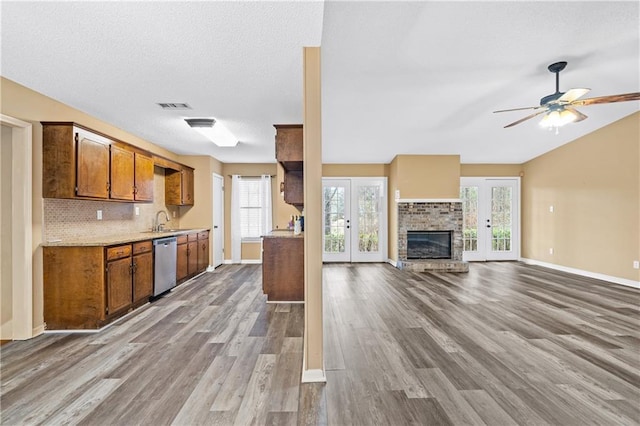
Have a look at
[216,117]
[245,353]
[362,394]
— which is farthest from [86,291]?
[362,394]

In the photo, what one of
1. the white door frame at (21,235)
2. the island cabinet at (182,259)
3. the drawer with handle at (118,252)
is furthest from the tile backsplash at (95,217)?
the island cabinet at (182,259)

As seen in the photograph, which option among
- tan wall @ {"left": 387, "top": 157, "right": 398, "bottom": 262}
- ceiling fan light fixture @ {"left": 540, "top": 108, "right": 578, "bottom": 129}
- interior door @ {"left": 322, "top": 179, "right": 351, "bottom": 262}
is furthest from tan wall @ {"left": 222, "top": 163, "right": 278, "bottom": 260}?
ceiling fan light fixture @ {"left": 540, "top": 108, "right": 578, "bottom": 129}

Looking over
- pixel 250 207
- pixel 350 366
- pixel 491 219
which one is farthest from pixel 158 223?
pixel 491 219

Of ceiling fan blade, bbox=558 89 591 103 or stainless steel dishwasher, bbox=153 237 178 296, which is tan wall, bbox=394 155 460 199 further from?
stainless steel dishwasher, bbox=153 237 178 296

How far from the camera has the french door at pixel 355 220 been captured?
7.09 meters

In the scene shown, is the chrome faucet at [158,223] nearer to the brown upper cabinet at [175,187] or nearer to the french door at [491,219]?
the brown upper cabinet at [175,187]

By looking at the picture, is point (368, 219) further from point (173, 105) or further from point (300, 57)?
point (300, 57)

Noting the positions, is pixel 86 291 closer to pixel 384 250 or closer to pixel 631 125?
pixel 384 250

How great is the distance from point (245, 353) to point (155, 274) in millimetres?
2253

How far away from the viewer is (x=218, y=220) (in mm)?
6566

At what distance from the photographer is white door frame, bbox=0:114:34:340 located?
9.16 ft

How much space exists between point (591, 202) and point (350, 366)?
5.94 meters

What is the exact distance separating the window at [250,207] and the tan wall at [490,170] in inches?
200

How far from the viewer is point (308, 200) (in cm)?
216
